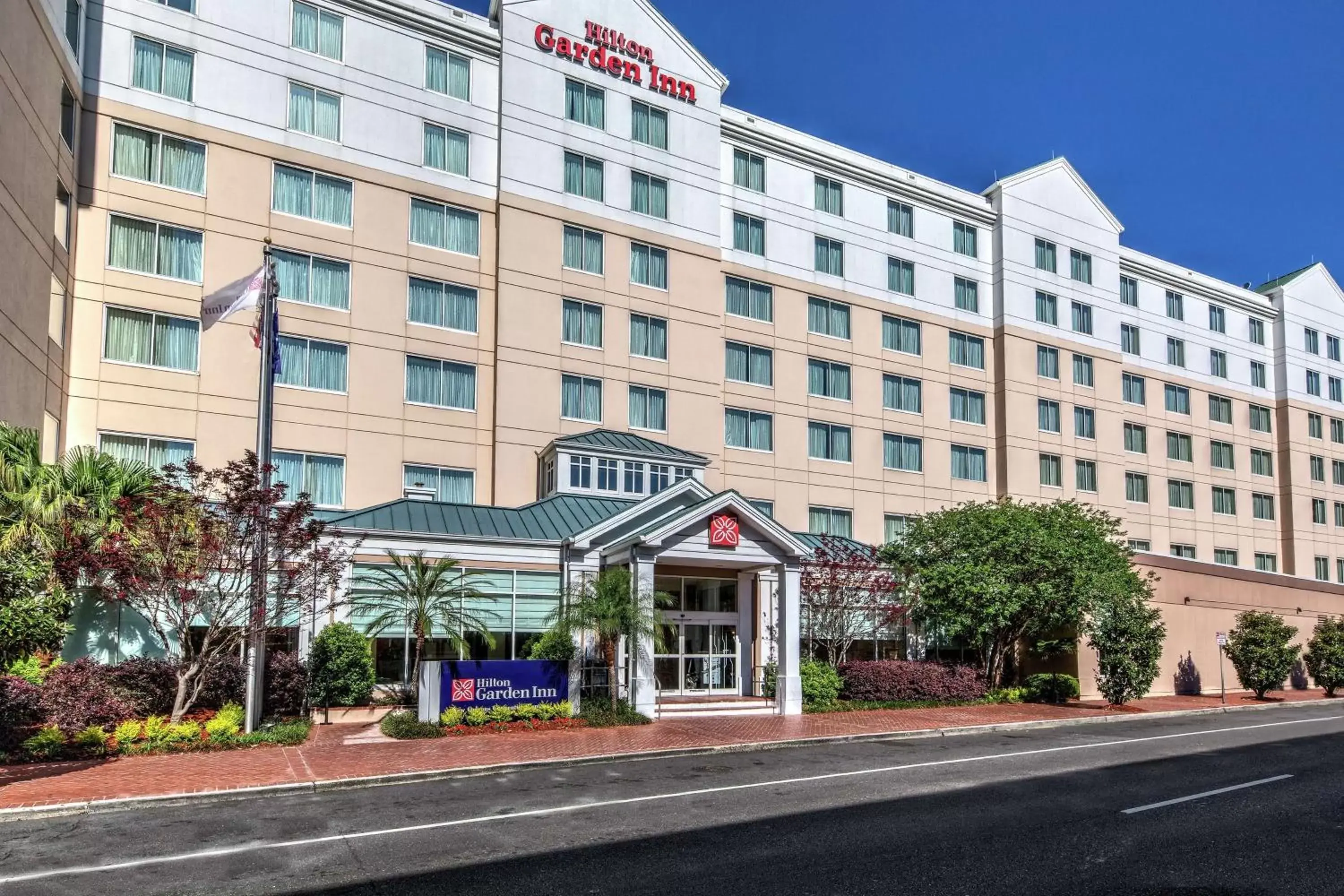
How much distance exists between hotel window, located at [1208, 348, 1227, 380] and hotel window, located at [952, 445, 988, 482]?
18585 millimetres

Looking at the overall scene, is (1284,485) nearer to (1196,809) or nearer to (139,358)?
(1196,809)

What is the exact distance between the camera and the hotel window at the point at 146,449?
91.2ft

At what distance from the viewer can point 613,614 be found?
80.6 feet

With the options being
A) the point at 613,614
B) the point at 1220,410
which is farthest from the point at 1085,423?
the point at 613,614

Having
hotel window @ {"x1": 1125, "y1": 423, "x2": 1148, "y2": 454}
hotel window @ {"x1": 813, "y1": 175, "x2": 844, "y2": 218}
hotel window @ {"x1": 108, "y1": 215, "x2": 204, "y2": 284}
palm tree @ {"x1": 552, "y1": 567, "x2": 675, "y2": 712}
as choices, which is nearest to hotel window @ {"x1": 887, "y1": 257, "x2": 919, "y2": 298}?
hotel window @ {"x1": 813, "y1": 175, "x2": 844, "y2": 218}

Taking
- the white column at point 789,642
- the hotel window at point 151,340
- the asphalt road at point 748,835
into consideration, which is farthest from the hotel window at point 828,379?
the asphalt road at point 748,835

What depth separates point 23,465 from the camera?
21016 millimetres

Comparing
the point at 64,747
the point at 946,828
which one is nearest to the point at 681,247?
the point at 64,747

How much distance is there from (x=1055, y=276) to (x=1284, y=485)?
21.2m

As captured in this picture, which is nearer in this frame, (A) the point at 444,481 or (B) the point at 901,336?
(A) the point at 444,481

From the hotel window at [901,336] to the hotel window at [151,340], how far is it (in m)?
26.2

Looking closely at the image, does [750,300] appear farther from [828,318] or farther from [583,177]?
[583,177]

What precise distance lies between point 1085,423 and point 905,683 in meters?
23.5

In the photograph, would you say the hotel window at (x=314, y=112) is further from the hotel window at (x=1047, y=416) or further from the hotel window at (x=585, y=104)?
the hotel window at (x=1047, y=416)
